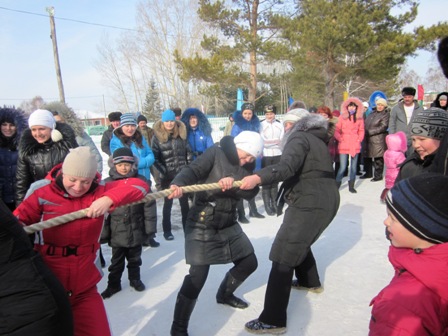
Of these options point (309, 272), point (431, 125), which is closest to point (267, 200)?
point (309, 272)

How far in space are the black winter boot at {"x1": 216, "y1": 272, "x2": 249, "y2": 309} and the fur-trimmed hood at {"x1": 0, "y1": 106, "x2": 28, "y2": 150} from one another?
→ 8.82 feet

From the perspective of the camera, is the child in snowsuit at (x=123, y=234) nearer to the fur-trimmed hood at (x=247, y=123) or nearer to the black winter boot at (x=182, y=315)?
the black winter boot at (x=182, y=315)

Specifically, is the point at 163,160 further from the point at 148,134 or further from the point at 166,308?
the point at 166,308

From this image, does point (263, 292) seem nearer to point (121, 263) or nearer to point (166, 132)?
point (121, 263)

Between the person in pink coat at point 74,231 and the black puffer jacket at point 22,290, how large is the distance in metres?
0.46

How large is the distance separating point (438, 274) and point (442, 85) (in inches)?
2257

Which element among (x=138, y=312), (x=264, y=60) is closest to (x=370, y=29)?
(x=264, y=60)

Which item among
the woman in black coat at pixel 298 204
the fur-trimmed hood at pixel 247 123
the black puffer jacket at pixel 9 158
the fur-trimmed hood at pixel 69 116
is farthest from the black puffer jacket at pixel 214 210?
the fur-trimmed hood at pixel 247 123

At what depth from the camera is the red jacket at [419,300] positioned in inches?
A: 50.9

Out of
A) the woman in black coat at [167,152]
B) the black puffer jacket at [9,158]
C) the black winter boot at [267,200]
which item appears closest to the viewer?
the black puffer jacket at [9,158]

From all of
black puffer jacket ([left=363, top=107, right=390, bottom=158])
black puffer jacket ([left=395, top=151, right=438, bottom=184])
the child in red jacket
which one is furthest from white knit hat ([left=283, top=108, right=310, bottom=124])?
black puffer jacket ([left=363, top=107, right=390, bottom=158])

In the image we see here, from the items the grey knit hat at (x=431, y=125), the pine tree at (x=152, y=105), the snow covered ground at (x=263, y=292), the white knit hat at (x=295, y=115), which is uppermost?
the pine tree at (x=152, y=105)

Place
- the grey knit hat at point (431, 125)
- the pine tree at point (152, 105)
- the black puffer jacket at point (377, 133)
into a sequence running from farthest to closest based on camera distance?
1. the pine tree at point (152, 105)
2. the black puffer jacket at point (377, 133)
3. the grey knit hat at point (431, 125)

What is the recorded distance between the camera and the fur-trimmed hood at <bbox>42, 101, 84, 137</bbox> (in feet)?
15.2
